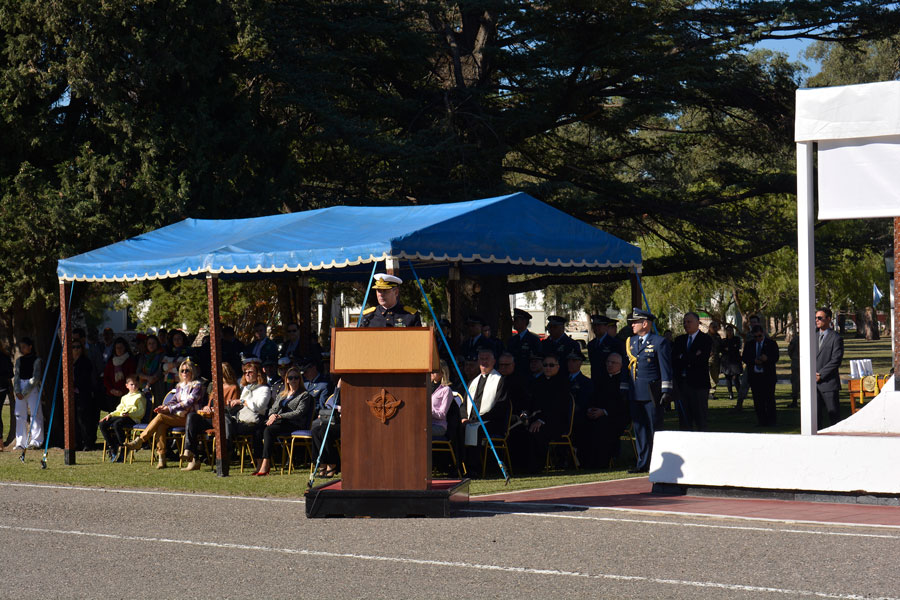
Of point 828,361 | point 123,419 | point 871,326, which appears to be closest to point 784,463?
point 828,361

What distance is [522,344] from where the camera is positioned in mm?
16344

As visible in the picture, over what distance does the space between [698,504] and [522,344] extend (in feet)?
19.6

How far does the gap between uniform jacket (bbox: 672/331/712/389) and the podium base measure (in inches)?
260

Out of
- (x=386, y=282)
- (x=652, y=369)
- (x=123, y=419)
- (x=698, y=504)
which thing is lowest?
(x=698, y=504)

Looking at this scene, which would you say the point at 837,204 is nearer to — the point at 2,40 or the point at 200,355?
the point at 200,355

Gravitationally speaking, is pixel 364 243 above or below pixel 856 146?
below

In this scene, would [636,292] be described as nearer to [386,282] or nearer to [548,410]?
[548,410]

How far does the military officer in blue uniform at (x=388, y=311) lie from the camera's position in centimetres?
1126

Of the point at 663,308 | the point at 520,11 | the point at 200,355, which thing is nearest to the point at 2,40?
the point at 200,355

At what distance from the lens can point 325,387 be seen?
14555 mm

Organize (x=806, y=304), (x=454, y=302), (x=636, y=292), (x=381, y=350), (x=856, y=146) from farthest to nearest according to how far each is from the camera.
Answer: (x=454, y=302), (x=636, y=292), (x=806, y=304), (x=856, y=146), (x=381, y=350)

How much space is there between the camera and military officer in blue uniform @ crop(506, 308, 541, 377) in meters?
15.9

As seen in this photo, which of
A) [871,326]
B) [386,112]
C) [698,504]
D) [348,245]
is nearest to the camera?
[698,504]

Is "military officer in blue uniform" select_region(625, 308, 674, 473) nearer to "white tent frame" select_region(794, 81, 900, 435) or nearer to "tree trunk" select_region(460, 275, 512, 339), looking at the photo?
"white tent frame" select_region(794, 81, 900, 435)
